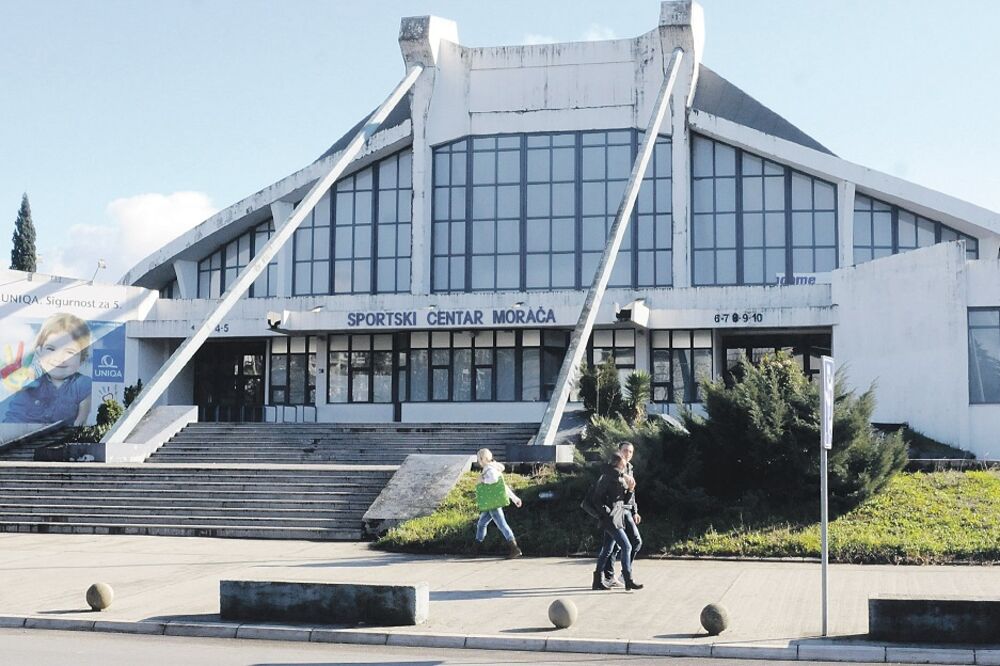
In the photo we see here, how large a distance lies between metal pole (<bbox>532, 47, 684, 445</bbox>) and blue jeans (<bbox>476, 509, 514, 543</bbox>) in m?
9.67

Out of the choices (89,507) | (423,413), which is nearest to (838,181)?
(423,413)

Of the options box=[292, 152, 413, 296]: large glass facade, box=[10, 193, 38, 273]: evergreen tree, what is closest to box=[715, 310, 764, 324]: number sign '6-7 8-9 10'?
box=[292, 152, 413, 296]: large glass facade

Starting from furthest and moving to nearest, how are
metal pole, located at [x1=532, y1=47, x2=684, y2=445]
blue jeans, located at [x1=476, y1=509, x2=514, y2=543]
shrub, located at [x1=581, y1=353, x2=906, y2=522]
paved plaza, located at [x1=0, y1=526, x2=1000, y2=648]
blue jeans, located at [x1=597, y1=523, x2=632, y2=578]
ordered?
1. metal pole, located at [x1=532, y1=47, x2=684, y2=445]
2. shrub, located at [x1=581, y1=353, x2=906, y2=522]
3. blue jeans, located at [x1=476, y1=509, x2=514, y2=543]
4. blue jeans, located at [x1=597, y1=523, x2=632, y2=578]
5. paved plaza, located at [x1=0, y1=526, x2=1000, y2=648]

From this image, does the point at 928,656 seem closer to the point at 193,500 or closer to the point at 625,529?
the point at 625,529

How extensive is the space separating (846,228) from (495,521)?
26.9m

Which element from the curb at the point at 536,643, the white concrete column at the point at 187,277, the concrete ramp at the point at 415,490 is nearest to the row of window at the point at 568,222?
the white concrete column at the point at 187,277

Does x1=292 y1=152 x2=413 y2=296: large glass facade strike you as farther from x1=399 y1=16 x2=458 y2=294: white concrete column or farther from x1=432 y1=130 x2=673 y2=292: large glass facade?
x1=432 y1=130 x2=673 y2=292: large glass facade

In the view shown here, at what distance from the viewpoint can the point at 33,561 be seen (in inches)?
602

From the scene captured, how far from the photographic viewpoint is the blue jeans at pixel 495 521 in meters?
15.2

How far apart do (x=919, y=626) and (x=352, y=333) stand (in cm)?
3094

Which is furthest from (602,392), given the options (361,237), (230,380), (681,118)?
(230,380)

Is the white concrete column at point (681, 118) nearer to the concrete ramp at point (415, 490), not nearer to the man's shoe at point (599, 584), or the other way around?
the concrete ramp at point (415, 490)

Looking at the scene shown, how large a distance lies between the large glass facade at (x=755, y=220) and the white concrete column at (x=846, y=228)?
0.29 meters

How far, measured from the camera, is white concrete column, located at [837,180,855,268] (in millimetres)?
38781
